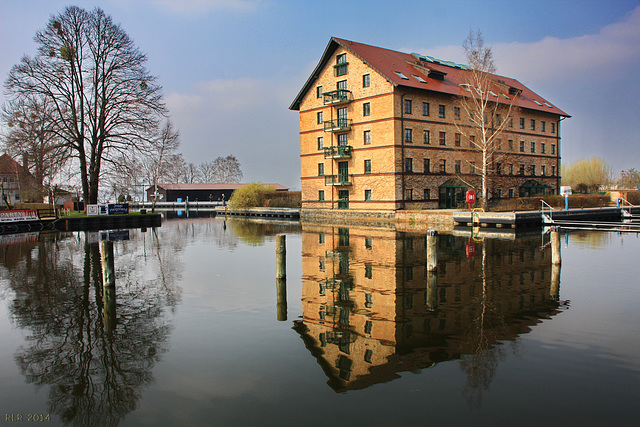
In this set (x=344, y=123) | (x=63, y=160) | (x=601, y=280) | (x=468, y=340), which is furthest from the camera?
(x=344, y=123)

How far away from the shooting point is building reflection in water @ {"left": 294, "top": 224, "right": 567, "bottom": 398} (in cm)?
759

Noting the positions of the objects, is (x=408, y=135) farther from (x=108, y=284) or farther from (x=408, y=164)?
(x=108, y=284)

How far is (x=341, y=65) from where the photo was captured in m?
41.8

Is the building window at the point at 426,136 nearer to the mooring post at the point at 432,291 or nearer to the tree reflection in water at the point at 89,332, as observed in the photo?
the tree reflection in water at the point at 89,332

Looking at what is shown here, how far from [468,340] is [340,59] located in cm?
3762

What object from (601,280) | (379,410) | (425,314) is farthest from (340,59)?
(379,410)

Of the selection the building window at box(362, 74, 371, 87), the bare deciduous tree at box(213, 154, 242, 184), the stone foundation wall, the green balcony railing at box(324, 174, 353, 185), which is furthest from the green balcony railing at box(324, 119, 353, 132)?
the bare deciduous tree at box(213, 154, 242, 184)

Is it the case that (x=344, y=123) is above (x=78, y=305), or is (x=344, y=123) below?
above

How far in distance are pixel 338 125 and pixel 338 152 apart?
254 cm

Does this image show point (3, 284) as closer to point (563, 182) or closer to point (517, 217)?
point (517, 217)

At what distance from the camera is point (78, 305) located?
11555 millimetres

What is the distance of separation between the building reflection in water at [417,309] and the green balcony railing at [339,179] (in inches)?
899

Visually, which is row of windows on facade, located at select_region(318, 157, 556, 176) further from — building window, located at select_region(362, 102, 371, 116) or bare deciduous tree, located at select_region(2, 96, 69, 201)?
bare deciduous tree, located at select_region(2, 96, 69, 201)

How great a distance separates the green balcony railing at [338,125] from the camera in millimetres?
41625
